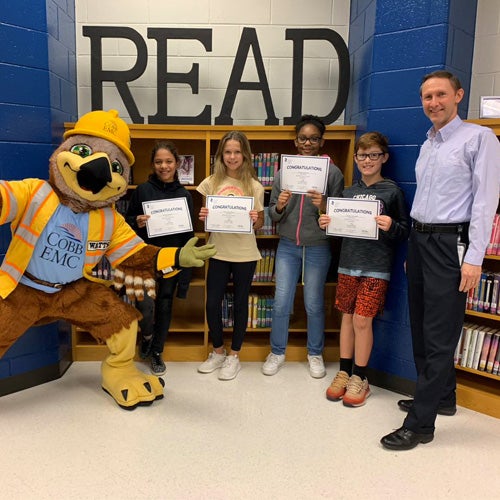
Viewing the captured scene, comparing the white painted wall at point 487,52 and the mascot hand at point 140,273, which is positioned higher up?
the white painted wall at point 487,52

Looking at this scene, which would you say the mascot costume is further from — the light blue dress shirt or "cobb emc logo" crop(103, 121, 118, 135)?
the light blue dress shirt

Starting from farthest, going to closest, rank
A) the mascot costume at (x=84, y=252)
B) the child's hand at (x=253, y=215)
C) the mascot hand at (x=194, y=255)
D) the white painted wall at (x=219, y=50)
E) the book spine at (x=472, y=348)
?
the white painted wall at (x=219, y=50), the child's hand at (x=253, y=215), the book spine at (x=472, y=348), the mascot hand at (x=194, y=255), the mascot costume at (x=84, y=252)

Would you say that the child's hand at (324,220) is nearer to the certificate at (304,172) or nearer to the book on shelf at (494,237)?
the certificate at (304,172)

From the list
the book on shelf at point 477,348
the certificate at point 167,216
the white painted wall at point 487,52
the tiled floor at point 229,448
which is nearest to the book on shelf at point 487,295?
the book on shelf at point 477,348

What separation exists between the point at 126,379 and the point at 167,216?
949 millimetres

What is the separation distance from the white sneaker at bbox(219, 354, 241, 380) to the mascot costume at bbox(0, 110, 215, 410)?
17.6 inches

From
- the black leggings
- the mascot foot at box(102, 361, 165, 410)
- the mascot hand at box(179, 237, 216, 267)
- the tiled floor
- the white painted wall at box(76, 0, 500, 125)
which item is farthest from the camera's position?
the white painted wall at box(76, 0, 500, 125)

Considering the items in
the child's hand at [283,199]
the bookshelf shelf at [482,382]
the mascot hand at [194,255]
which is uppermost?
the child's hand at [283,199]

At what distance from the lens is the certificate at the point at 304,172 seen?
2650 millimetres

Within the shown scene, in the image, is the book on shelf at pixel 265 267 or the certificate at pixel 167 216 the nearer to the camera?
the certificate at pixel 167 216

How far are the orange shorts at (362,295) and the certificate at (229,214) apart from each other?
2.15 feet

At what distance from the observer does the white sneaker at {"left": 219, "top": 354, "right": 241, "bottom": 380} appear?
290 centimetres

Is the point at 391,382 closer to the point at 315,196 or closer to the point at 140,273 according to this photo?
the point at 315,196

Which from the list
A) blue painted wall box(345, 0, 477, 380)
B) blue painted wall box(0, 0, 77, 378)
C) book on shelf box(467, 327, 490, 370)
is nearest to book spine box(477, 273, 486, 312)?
book on shelf box(467, 327, 490, 370)
